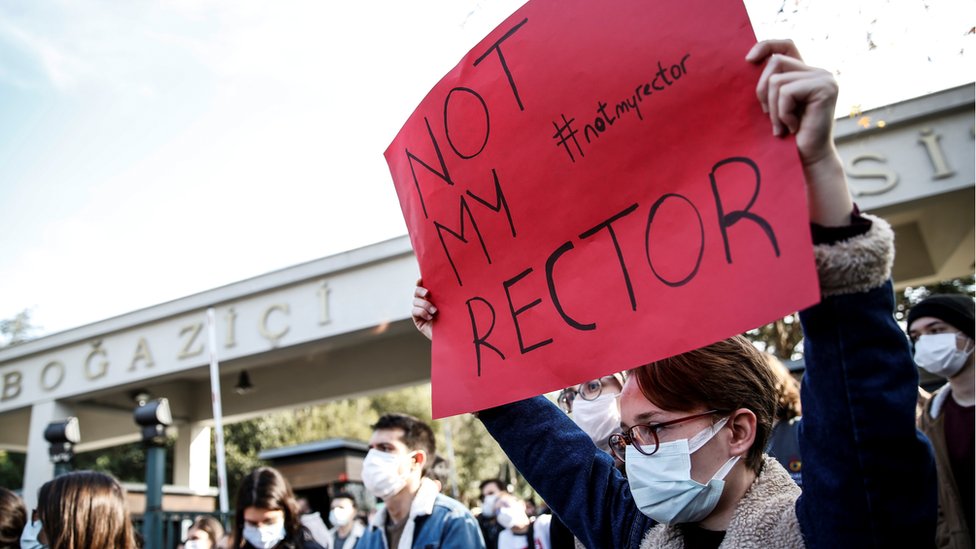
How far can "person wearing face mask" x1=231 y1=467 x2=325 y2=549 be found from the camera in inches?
164

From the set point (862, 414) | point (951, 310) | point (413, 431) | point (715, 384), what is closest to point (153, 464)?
point (413, 431)

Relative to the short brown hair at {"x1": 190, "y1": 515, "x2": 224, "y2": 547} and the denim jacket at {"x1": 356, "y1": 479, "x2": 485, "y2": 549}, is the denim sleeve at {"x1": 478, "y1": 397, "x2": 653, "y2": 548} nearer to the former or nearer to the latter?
the denim jacket at {"x1": 356, "y1": 479, "x2": 485, "y2": 549}

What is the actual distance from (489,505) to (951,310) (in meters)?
4.88

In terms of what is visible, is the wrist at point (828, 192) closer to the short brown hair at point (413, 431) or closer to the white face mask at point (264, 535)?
the short brown hair at point (413, 431)

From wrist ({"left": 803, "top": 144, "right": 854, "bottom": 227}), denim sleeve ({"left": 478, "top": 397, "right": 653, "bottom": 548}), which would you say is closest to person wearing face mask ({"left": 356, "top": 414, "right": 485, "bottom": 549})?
denim sleeve ({"left": 478, "top": 397, "right": 653, "bottom": 548})

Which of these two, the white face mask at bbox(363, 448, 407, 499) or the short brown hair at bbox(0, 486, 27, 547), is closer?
the white face mask at bbox(363, 448, 407, 499)

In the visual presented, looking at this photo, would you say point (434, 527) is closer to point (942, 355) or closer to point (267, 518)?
point (267, 518)

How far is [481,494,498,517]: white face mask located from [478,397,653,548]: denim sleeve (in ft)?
17.8

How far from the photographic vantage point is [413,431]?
3.91 metres

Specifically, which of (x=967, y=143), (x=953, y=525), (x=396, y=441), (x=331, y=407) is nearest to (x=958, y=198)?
(x=967, y=143)

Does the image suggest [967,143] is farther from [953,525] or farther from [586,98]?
[586,98]

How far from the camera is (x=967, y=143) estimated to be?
747cm

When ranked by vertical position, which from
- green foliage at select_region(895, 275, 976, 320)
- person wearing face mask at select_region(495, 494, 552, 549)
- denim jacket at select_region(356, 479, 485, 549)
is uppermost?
green foliage at select_region(895, 275, 976, 320)

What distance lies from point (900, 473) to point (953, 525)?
2.41 metres
